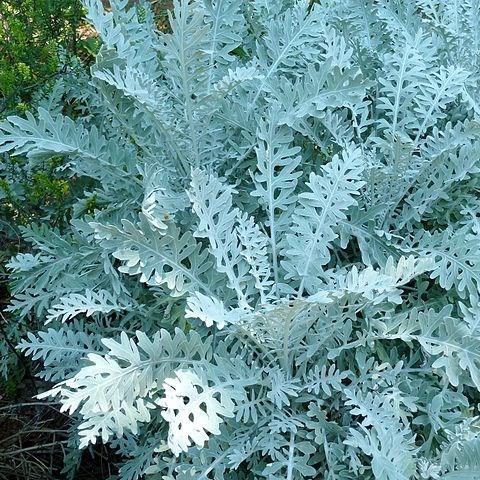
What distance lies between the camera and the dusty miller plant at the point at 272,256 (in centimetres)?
151

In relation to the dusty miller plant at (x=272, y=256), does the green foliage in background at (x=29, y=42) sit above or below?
above

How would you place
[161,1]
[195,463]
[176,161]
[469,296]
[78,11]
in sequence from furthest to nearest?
1. [161,1]
2. [78,11]
3. [176,161]
4. [469,296]
5. [195,463]

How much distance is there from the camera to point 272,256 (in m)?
1.81

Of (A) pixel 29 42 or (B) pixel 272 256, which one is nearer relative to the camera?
(B) pixel 272 256

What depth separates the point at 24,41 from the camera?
2.19 metres

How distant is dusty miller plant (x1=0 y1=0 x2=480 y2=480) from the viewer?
1515 millimetres

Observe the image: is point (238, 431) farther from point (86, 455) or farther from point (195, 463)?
point (86, 455)

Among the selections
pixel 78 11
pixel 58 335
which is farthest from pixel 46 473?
pixel 78 11

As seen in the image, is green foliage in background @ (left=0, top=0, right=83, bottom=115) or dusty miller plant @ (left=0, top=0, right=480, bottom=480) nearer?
dusty miller plant @ (left=0, top=0, right=480, bottom=480)

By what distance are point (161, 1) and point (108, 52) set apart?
155 cm

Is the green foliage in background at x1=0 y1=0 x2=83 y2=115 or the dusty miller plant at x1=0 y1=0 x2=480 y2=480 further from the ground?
the green foliage in background at x1=0 y1=0 x2=83 y2=115

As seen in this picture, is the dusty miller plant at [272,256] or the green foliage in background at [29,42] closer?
the dusty miller plant at [272,256]

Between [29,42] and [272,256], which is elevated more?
[29,42]

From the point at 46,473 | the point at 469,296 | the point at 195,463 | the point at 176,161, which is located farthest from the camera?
the point at 46,473
